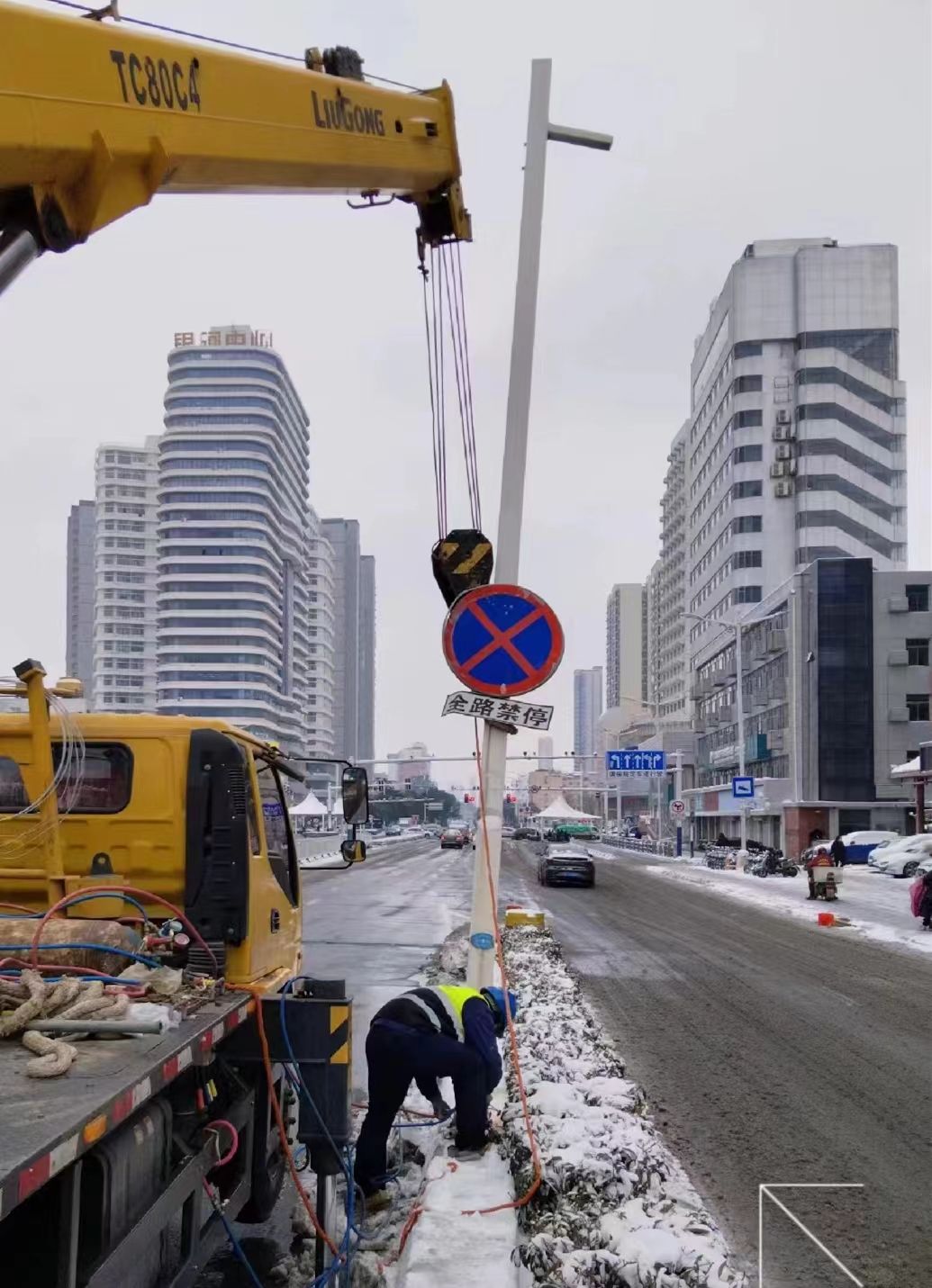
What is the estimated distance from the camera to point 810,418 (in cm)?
9031

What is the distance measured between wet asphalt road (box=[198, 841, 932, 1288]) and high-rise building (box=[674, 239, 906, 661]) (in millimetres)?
69801

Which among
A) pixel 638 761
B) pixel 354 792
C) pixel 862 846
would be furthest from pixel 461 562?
pixel 638 761

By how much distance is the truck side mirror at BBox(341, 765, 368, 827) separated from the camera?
648cm

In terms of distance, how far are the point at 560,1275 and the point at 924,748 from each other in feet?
130

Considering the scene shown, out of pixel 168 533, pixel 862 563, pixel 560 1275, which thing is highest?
pixel 168 533

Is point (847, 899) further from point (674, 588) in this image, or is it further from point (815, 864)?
point (674, 588)

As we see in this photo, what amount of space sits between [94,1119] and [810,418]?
93.3 meters

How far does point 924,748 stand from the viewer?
1613 inches

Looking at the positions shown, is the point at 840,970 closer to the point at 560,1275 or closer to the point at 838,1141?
the point at 838,1141

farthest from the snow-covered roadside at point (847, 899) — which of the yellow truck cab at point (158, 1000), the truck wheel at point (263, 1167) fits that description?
the yellow truck cab at point (158, 1000)

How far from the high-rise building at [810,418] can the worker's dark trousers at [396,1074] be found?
8666 centimetres

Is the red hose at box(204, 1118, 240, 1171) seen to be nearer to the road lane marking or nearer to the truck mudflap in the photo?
the truck mudflap

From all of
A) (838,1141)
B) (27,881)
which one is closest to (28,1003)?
(27,881)

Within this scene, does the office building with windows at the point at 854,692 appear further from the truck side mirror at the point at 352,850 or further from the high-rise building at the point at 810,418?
the truck side mirror at the point at 352,850
